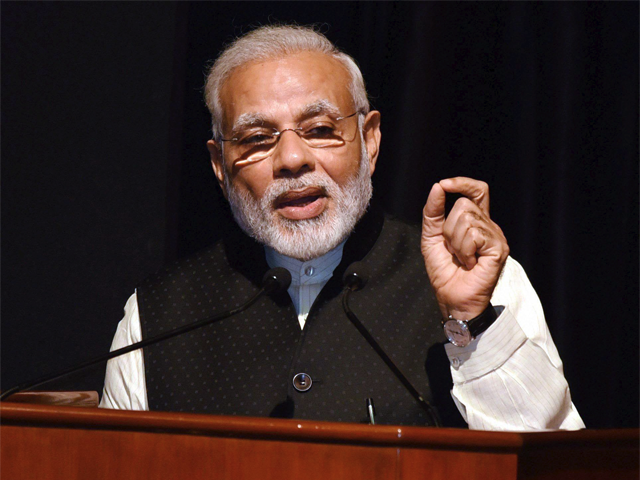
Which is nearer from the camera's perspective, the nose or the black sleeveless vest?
the black sleeveless vest

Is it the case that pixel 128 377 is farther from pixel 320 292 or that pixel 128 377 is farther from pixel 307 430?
pixel 307 430

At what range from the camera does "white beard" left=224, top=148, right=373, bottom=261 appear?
5.98 ft

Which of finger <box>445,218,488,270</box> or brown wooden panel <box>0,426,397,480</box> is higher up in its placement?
finger <box>445,218,488,270</box>

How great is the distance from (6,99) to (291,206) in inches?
54.9

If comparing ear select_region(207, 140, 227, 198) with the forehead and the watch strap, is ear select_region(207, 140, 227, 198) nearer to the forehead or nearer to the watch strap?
the forehead

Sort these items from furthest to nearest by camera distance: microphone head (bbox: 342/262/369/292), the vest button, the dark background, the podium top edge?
the dark background → the vest button → microphone head (bbox: 342/262/369/292) → the podium top edge

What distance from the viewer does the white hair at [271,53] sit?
6.41 feet

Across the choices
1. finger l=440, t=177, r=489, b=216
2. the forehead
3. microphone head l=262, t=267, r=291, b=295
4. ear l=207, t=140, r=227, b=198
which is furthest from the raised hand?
ear l=207, t=140, r=227, b=198

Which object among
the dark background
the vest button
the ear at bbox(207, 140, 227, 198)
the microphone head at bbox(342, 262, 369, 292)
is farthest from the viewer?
the dark background

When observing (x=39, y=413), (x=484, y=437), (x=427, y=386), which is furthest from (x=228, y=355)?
(x=484, y=437)

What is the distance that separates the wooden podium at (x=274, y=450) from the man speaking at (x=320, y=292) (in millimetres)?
566

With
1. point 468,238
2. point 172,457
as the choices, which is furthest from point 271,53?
point 172,457

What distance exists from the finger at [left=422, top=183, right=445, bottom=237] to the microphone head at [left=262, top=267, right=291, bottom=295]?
30 cm

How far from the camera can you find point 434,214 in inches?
59.7
